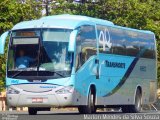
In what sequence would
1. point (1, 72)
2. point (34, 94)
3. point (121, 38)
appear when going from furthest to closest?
point (1, 72) < point (121, 38) < point (34, 94)

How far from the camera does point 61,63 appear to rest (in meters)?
22.1

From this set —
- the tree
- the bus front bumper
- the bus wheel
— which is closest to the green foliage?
the tree

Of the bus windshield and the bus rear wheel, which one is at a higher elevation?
the bus windshield

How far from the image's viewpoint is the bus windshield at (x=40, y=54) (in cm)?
2212

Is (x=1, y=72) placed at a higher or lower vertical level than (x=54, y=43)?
lower

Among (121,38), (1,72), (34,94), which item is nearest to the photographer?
(34,94)

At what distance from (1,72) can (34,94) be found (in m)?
17.6

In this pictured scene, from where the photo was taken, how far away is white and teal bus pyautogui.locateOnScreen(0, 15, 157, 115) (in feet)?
72.5

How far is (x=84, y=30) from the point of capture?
23.3 meters

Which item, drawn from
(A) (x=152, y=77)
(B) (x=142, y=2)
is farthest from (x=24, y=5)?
(A) (x=152, y=77)

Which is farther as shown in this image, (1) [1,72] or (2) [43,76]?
(1) [1,72]

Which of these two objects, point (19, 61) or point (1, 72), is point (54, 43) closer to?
point (19, 61)

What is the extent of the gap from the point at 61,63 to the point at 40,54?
2.56 ft

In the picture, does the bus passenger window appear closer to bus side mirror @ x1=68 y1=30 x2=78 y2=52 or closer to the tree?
bus side mirror @ x1=68 y1=30 x2=78 y2=52
